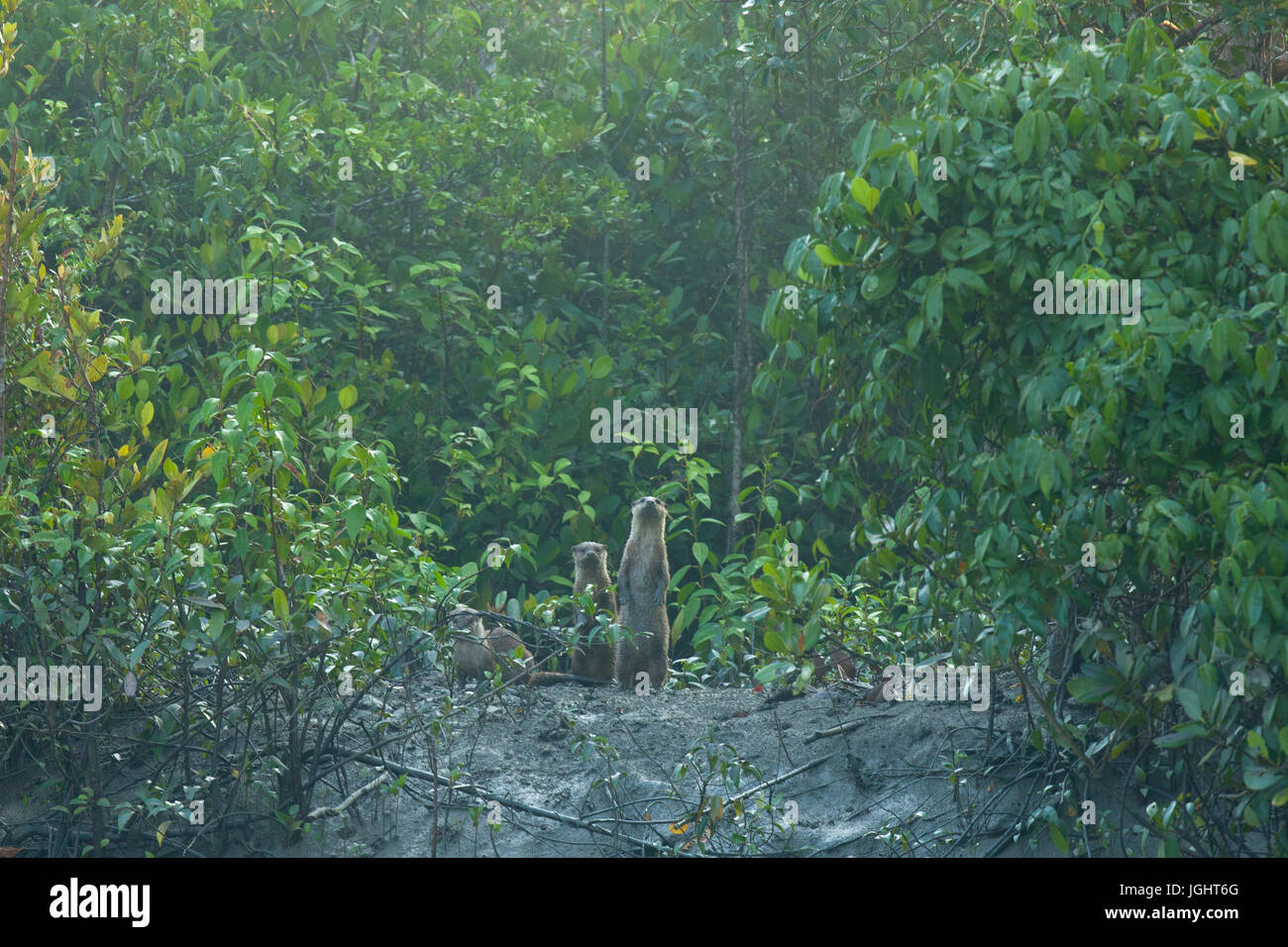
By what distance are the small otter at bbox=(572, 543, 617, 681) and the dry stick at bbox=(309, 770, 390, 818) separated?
1381 mm

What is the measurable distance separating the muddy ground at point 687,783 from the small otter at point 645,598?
51 centimetres

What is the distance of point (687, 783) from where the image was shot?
179 inches

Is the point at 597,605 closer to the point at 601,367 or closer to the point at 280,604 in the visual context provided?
the point at 280,604

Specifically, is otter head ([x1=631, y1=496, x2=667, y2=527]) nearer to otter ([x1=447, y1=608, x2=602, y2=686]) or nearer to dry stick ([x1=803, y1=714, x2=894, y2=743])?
otter ([x1=447, y1=608, x2=602, y2=686])

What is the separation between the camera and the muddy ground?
4.23m

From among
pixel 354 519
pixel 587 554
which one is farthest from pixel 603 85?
pixel 354 519

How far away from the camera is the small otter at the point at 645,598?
18.7 ft

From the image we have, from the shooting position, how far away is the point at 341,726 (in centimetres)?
471

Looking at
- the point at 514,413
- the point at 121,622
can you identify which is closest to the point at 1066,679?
the point at 121,622

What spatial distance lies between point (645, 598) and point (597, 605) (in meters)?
0.22

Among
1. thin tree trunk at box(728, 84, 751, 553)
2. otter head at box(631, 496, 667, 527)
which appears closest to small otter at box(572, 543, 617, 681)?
otter head at box(631, 496, 667, 527)

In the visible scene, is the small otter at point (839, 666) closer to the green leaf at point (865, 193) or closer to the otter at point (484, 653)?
the otter at point (484, 653)

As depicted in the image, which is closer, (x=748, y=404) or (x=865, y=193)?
(x=865, y=193)

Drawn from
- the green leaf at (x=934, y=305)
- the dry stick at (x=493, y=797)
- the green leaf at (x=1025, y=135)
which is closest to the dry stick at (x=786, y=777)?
the dry stick at (x=493, y=797)
